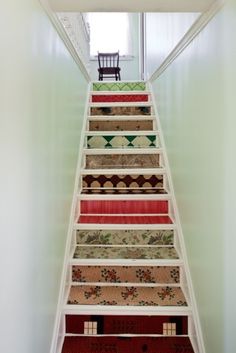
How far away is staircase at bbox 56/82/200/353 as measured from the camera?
191cm

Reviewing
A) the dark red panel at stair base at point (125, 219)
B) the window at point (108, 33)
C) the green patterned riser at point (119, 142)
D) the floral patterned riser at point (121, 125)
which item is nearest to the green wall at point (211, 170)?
the dark red panel at stair base at point (125, 219)

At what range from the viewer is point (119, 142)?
10.6 ft

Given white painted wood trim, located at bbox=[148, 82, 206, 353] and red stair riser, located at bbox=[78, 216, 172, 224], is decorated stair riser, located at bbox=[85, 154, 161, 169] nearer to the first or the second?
white painted wood trim, located at bbox=[148, 82, 206, 353]

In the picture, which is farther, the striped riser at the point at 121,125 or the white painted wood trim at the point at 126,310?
the striped riser at the point at 121,125

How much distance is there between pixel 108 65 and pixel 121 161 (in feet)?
12.7

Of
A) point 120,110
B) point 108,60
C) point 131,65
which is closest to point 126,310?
point 120,110

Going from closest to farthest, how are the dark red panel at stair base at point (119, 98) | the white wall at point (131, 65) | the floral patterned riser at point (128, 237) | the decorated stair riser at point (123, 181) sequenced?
the floral patterned riser at point (128, 237) < the decorated stair riser at point (123, 181) < the dark red panel at stair base at point (119, 98) < the white wall at point (131, 65)

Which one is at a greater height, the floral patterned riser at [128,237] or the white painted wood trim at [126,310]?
the floral patterned riser at [128,237]

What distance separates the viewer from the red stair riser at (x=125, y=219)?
2.46 meters

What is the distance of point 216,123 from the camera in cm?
144

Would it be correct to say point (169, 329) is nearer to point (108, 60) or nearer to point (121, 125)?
point (121, 125)

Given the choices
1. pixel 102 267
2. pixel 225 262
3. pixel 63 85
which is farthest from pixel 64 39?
pixel 225 262

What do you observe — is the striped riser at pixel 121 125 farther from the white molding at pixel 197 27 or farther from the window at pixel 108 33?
the window at pixel 108 33

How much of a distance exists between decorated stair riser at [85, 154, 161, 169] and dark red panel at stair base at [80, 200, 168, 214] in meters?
0.45
